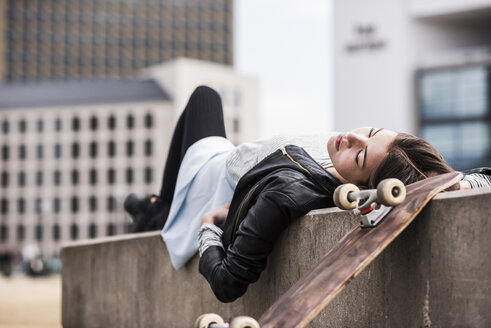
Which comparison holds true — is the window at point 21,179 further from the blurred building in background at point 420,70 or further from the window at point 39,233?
the blurred building in background at point 420,70

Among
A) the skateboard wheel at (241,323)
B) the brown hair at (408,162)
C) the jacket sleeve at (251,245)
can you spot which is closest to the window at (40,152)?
the jacket sleeve at (251,245)

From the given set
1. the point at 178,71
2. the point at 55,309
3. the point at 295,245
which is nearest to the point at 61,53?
the point at 178,71

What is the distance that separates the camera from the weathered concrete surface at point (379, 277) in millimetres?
2168

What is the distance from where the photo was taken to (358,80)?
63875 mm

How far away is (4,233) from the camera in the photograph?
231 ft

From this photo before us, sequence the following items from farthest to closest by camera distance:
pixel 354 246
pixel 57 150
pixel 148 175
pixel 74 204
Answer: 1. pixel 57 150
2. pixel 74 204
3. pixel 148 175
4. pixel 354 246

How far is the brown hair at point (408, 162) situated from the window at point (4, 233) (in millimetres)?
71402

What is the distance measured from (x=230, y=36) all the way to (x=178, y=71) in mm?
A: 28790

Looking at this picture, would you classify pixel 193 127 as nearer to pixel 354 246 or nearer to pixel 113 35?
pixel 354 246

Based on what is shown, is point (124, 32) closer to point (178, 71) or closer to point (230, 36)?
point (230, 36)

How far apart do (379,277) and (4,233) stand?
7191 centimetres

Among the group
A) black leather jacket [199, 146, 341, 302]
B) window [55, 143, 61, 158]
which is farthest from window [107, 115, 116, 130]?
black leather jacket [199, 146, 341, 302]

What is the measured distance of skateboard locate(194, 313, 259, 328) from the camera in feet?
6.26

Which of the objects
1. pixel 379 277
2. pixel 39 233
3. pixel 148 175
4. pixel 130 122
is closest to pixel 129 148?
pixel 130 122
